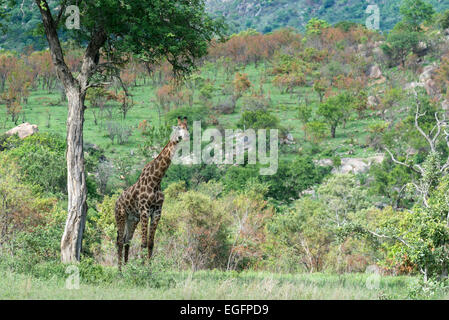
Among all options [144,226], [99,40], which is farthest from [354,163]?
[144,226]

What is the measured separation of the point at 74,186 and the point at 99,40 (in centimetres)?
308

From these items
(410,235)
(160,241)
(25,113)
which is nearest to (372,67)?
(25,113)

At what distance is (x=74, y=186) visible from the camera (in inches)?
453

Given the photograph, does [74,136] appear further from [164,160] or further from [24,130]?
[24,130]

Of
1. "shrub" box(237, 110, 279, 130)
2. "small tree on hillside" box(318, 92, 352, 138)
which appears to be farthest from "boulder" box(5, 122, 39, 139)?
"small tree on hillside" box(318, 92, 352, 138)

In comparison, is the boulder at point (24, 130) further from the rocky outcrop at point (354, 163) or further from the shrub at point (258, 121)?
the rocky outcrop at point (354, 163)

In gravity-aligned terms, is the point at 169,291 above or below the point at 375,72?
below

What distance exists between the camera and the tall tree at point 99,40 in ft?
37.1

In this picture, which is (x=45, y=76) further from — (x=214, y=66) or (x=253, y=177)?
(x=253, y=177)

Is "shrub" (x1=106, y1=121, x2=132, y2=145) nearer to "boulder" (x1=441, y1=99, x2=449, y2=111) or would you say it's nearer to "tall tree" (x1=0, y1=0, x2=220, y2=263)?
"boulder" (x1=441, y1=99, x2=449, y2=111)

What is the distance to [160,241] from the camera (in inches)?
893

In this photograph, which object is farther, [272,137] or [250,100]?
[250,100]

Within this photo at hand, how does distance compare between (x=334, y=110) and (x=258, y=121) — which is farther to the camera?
(x=334, y=110)
